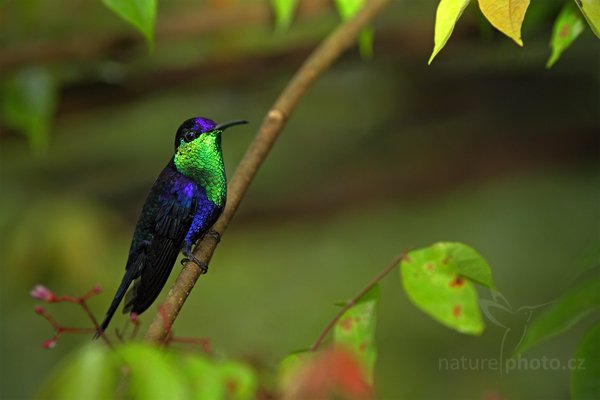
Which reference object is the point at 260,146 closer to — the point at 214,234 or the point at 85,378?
the point at 214,234

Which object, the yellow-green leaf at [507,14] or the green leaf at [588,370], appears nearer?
the yellow-green leaf at [507,14]

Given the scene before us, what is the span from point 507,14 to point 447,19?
0.05 m

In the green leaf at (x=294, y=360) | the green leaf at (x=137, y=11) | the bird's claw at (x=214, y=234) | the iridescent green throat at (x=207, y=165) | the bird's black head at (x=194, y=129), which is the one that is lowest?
the green leaf at (x=294, y=360)

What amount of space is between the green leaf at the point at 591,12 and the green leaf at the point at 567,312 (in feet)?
0.90

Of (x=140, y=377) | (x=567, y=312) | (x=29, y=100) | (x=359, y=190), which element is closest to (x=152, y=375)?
(x=140, y=377)

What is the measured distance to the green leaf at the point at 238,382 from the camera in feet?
2.38

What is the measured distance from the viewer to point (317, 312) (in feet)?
9.61

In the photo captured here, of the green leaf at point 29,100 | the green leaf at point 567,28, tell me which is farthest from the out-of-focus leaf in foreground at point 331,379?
the green leaf at point 29,100

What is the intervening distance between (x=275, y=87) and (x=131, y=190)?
589 mm

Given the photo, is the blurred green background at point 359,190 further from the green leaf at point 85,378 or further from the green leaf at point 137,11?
the green leaf at point 85,378

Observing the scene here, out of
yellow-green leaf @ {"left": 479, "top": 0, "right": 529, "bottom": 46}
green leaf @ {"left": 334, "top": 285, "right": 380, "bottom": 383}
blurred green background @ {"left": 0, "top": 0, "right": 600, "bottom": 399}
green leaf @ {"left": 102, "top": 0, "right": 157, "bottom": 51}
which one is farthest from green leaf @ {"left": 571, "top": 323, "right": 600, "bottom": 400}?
blurred green background @ {"left": 0, "top": 0, "right": 600, "bottom": 399}

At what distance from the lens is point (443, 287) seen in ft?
3.18

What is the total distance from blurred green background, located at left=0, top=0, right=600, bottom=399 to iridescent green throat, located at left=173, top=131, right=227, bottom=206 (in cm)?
155

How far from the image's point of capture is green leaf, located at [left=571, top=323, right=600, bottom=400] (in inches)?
34.4
